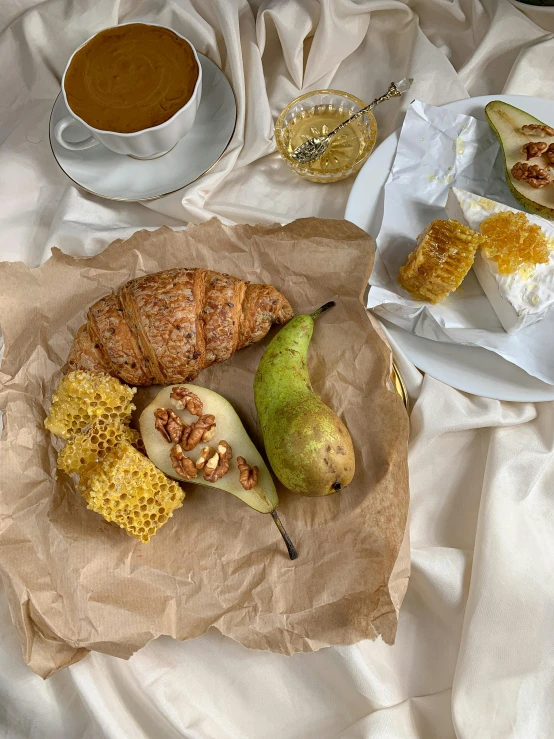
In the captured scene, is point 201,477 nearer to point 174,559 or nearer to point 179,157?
point 174,559

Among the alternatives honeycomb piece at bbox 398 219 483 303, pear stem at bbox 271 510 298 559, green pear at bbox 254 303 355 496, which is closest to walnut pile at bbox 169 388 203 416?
green pear at bbox 254 303 355 496

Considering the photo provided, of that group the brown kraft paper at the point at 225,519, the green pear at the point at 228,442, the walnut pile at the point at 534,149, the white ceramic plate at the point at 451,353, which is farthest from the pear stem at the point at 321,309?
the walnut pile at the point at 534,149

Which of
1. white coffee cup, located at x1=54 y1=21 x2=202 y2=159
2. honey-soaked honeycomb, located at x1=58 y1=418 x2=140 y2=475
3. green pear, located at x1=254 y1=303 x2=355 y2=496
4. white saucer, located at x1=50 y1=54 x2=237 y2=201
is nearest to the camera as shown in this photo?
green pear, located at x1=254 y1=303 x2=355 y2=496

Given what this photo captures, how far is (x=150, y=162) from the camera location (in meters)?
1.73

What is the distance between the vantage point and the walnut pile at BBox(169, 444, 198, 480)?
1.36 metres

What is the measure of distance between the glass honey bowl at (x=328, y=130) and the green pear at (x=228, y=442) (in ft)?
2.25

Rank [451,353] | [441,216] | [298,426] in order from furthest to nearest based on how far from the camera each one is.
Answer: [441,216] → [451,353] → [298,426]

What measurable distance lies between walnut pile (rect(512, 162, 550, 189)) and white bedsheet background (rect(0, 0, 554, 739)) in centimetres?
30

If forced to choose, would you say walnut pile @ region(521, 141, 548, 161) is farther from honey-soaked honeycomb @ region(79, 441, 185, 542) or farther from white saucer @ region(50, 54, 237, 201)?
honey-soaked honeycomb @ region(79, 441, 185, 542)

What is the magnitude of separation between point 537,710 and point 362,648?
1.20ft

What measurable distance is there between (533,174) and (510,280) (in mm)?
299

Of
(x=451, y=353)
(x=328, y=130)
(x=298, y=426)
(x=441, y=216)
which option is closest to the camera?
(x=298, y=426)

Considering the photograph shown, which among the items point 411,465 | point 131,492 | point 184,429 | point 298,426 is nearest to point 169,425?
point 184,429

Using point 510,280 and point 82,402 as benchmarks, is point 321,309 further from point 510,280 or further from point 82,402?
point 82,402
